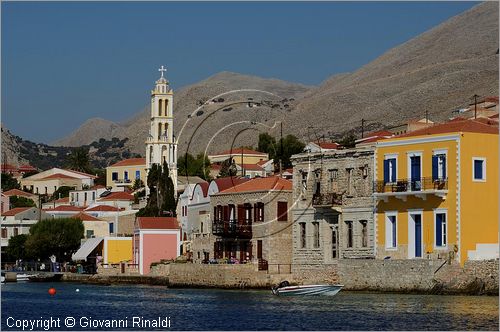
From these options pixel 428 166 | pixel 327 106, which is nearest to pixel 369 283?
pixel 428 166

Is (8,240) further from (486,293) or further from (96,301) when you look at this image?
(486,293)

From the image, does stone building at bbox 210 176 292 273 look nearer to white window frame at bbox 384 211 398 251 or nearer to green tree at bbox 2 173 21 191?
white window frame at bbox 384 211 398 251

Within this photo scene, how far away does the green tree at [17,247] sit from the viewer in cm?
9794

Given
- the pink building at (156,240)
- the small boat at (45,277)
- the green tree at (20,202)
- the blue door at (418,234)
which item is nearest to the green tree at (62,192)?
the green tree at (20,202)

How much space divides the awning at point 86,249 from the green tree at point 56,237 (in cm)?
283

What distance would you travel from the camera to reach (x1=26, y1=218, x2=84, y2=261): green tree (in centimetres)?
9269

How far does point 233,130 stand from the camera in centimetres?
14425

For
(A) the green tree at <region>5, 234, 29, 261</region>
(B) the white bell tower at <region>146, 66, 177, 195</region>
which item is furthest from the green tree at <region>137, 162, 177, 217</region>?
(A) the green tree at <region>5, 234, 29, 261</region>

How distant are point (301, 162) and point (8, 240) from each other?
44.3 meters

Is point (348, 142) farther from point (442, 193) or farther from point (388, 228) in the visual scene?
point (442, 193)

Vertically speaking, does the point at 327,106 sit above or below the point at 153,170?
above

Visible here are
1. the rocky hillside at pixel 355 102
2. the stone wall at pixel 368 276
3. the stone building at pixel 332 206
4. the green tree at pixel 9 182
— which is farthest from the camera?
the green tree at pixel 9 182

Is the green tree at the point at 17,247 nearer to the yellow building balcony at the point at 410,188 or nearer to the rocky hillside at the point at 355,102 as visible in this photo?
the rocky hillside at the point at 355,102

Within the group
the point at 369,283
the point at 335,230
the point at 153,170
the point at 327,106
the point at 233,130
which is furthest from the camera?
the point at 327,106
